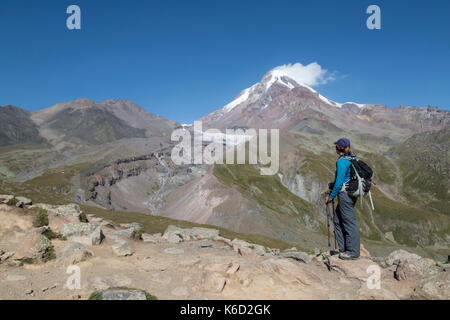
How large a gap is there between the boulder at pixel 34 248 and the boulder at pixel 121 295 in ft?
16.2

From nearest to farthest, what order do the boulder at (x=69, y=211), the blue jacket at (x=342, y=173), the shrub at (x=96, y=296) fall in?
the shrub at (x=96, y=296), the blue jacket at (x=342, y=173), the boulder at (x=69, y=211)

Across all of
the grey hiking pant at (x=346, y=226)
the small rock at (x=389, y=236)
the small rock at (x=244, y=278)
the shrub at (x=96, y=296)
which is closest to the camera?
the shrub at (x=96, y=296)

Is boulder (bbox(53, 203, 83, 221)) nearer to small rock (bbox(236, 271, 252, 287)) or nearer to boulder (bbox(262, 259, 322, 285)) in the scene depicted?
small rock (bbox(236, 271, 252, 287))

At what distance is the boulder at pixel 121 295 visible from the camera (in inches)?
342

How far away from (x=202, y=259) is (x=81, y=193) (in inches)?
5524

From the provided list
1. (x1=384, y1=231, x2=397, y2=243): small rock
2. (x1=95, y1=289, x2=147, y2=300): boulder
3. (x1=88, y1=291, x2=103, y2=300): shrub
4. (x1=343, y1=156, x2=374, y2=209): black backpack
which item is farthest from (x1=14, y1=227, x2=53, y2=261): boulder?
(x1=384, y1=231, x2=397, y2=243): small rock

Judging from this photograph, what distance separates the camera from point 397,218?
504 ft

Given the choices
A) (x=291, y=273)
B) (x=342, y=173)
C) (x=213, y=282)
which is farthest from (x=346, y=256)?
(x=213, y=282)

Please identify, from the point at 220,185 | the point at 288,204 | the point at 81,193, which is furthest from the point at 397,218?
the point at 81,193

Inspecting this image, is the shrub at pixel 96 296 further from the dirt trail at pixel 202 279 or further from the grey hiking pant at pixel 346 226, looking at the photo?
the grey hiking pant at pixel 346 226

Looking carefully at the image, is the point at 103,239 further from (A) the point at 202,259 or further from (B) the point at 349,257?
(B) the point at 349,257

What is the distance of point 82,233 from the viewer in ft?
50.3

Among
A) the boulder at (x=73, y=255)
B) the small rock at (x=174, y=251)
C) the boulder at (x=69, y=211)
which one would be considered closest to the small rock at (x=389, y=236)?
the small rock at (x=174, y=251)

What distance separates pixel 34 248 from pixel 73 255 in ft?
5.60
